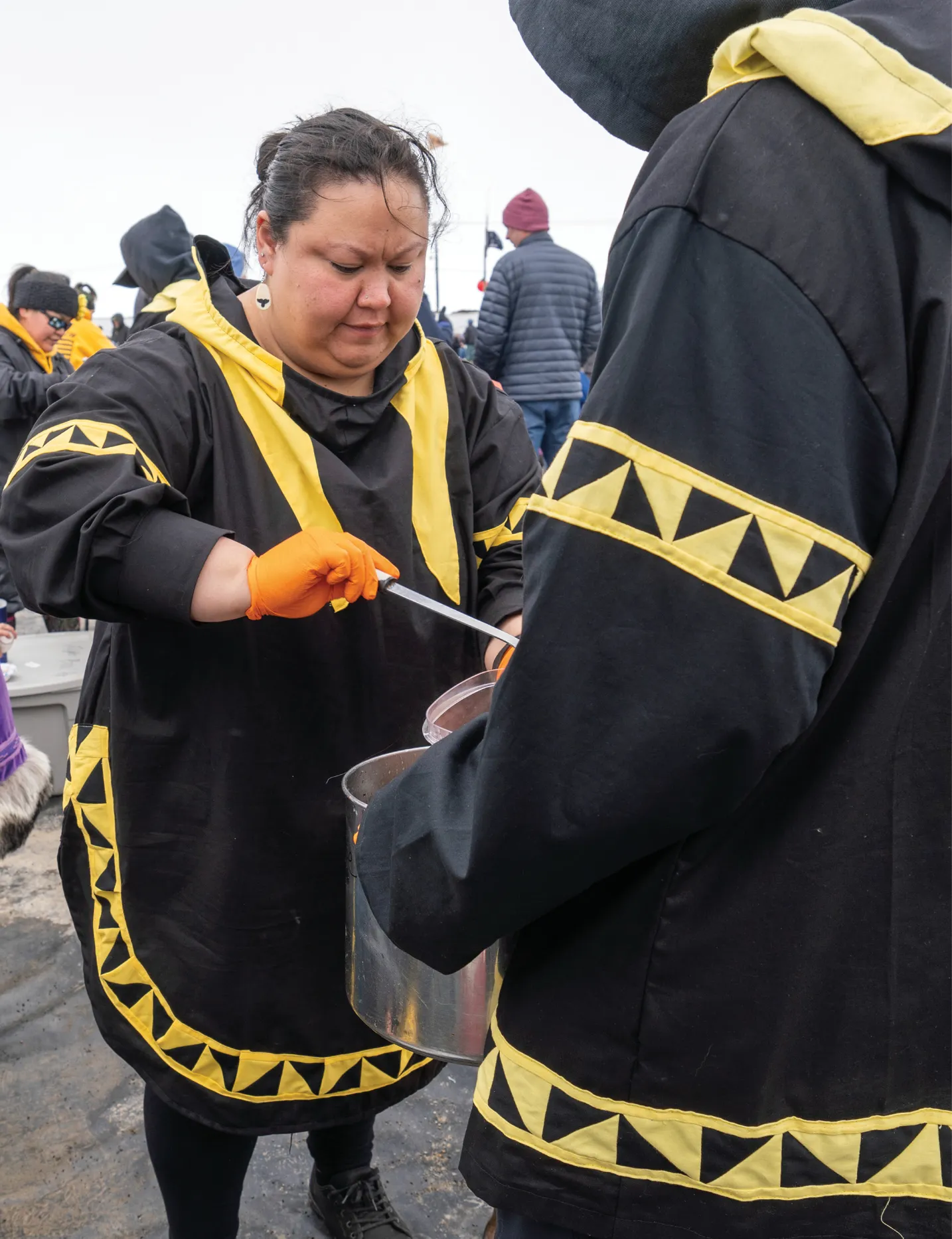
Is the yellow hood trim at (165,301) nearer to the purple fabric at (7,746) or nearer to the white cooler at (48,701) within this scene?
the purple fabric at (7,746)

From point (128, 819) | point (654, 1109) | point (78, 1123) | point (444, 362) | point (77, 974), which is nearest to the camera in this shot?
point (654, 1109)

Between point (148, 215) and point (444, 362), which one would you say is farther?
point (148, 215)

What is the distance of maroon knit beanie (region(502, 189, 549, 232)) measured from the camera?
558 cm

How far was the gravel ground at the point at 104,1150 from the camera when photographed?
1.96m

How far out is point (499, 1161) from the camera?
817mm

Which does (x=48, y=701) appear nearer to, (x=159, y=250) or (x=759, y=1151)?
(x=159, y=250)

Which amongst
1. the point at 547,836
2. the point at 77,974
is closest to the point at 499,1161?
the point at 547,836

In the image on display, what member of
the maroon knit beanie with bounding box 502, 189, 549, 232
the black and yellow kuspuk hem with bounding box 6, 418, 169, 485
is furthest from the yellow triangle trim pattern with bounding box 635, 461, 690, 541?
the maroon knit beanie with bounding box 502, 189, 549, 232

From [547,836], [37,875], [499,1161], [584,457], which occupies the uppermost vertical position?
[584,457]

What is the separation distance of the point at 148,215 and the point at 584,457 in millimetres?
3700

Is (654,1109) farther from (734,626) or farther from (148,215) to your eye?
(148,215)

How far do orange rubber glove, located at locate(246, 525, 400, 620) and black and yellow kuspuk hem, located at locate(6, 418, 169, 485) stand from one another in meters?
0.18

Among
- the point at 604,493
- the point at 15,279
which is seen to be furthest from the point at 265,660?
the point at 15,279

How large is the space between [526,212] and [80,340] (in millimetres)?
2379
